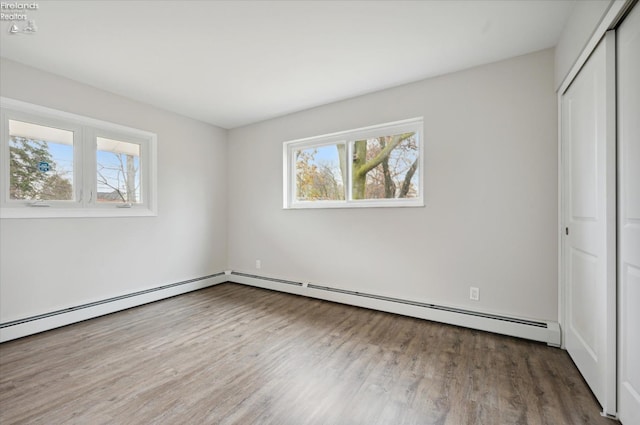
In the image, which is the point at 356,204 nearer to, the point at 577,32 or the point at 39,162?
the point at 577,32

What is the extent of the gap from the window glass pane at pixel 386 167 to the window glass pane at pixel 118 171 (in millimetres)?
2781

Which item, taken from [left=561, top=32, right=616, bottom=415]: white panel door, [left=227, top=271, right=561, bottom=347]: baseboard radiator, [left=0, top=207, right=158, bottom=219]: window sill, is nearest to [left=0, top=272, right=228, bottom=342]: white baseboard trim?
[left=0, top=207, right=158, bottom=219]: window sill

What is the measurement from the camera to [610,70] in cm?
151

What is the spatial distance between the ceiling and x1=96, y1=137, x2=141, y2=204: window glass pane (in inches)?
25.3

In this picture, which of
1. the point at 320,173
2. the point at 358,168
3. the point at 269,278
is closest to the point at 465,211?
the point at 358,168

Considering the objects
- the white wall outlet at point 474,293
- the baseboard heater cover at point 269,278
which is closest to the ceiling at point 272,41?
the white wall outlet at point 474,293

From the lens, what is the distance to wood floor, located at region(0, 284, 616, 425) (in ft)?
4.99

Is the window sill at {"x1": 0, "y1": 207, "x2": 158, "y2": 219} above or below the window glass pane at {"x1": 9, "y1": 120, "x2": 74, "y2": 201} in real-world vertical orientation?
below

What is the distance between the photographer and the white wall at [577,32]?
60.7 inches

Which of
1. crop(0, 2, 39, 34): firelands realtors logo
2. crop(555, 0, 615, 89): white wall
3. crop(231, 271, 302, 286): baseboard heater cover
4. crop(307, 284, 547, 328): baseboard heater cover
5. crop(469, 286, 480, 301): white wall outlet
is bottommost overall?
crop(231, 271, 302, 286): baseboard heater cover

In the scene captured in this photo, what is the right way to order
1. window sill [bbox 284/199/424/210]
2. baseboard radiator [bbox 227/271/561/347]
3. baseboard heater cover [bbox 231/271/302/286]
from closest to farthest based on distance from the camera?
baseboard radiator [bbox 227/271/561/347]
window sill [bbox 284/199/424/210]
baseboard heater cover [bbox 231/271/302/286]

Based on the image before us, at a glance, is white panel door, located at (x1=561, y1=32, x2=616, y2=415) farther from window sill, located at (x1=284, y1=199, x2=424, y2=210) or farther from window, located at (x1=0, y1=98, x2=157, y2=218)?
window, located at (x1=0, y1=98, x2=157, y2=218)

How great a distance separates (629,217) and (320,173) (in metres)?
2.91

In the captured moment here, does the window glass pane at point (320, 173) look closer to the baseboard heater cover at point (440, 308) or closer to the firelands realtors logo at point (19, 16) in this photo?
the baseboard heater cover at point (440, 308)
